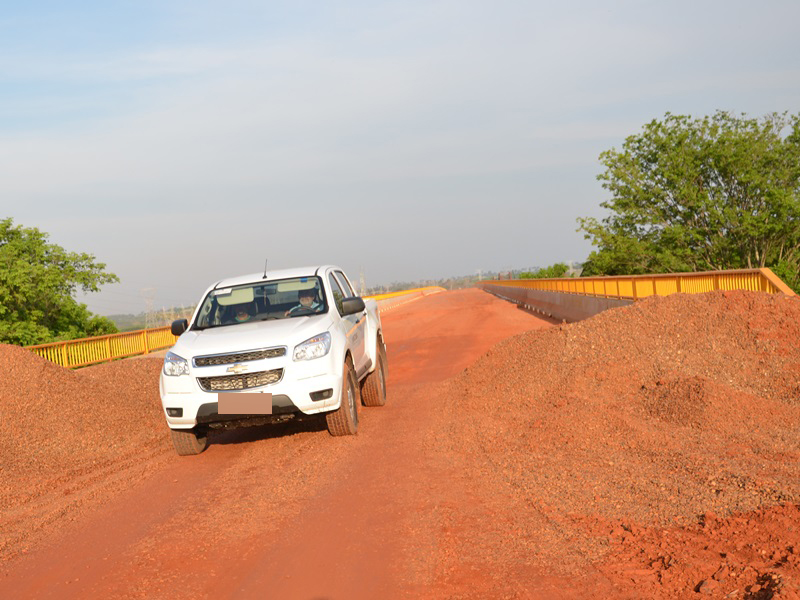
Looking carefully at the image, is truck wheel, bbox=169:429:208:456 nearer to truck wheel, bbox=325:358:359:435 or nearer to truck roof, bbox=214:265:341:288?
truck wheel, bbox=325:358:359:435

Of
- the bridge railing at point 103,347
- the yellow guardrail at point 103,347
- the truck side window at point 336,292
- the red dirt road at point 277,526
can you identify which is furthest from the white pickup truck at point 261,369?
the yellow guardrail at point 103,347

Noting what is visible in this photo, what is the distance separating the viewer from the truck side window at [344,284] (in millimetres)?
11368

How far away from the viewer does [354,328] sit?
1015 cm

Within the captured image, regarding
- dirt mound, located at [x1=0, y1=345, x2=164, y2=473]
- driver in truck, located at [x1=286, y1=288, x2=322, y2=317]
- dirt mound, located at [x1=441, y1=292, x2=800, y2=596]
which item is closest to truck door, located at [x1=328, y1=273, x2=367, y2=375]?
driver in truck, located at [x1=286, y1=288, x2=322, y2=317]

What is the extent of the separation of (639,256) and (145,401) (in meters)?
44.1

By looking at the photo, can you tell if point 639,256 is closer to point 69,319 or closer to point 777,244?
point 777,244

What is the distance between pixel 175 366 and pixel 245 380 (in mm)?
870

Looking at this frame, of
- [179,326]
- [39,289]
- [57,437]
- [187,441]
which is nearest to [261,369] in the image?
[187,441]

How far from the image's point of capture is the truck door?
9734 millimetres

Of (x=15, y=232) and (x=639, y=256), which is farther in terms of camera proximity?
(x=639, y=256)

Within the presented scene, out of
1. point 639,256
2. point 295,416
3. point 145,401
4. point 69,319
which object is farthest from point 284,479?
point 639,256

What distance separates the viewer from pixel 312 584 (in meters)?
4.48

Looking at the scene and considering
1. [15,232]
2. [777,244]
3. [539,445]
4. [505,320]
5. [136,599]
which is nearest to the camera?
[136,599]

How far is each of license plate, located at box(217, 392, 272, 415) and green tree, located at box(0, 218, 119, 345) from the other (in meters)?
31.6
